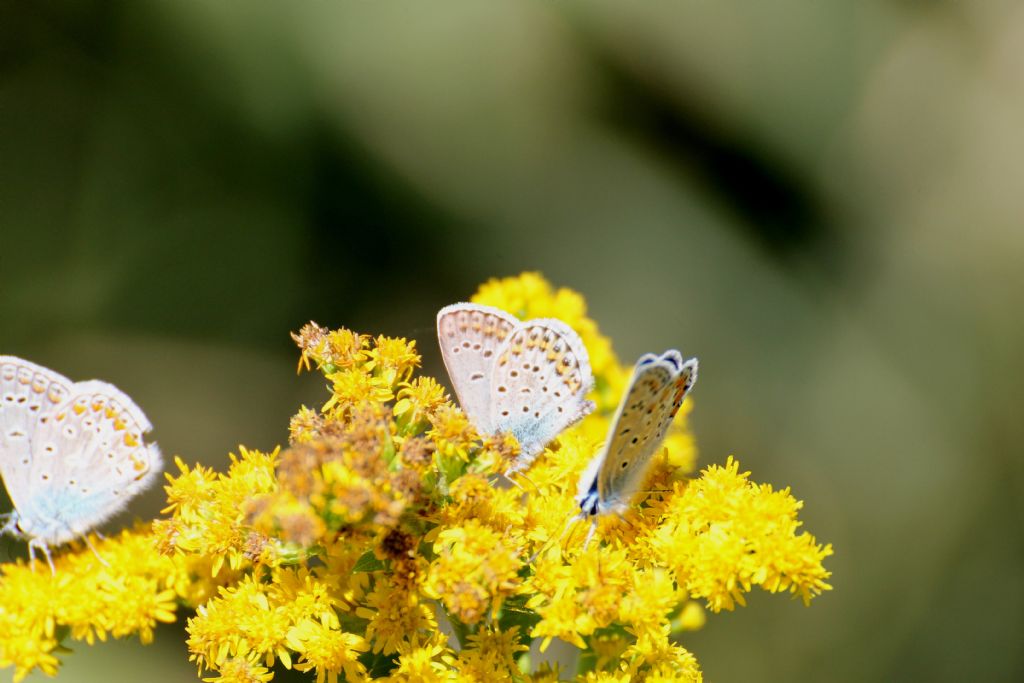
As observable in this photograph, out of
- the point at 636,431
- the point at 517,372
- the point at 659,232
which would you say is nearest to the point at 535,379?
the point at 517,372

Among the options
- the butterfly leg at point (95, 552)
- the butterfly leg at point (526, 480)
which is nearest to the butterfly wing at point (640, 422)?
the butterfly leg at point (526, 480)

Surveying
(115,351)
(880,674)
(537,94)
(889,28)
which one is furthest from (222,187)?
(880,674)

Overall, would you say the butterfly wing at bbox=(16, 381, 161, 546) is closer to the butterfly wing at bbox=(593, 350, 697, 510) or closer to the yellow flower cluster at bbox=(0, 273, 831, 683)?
the yellow flower cluster at bbox=(0, 273, 831, 683)

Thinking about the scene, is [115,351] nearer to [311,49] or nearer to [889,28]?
[311,49]

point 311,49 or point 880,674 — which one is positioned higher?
point 311,49

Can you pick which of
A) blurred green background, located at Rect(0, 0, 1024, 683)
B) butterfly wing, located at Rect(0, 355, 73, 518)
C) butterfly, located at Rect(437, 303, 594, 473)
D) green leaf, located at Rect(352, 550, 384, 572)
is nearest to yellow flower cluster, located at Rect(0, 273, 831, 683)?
green leaf, located at Rect(352, 550, 384, 572)

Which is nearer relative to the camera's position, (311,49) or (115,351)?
(311,49)

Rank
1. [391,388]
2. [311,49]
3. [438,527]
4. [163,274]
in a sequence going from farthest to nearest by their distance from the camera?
[163,274]
[311,49]
[391,388]
[438,527]
